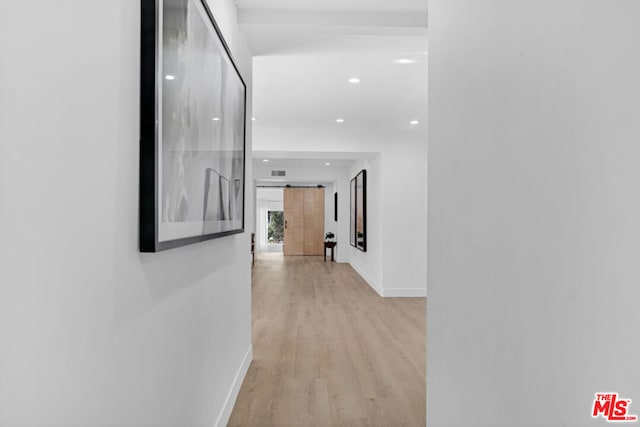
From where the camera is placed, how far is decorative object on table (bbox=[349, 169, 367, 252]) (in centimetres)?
756

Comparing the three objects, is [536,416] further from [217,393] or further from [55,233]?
[217,393]

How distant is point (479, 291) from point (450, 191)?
0.42 metres

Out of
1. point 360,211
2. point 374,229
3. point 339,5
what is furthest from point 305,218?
point 339,5

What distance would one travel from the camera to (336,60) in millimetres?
3471

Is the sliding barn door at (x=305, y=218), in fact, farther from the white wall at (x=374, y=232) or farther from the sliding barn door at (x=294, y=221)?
the white wall at (x=374, y=232)

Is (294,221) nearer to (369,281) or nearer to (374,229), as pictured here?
(369,281)

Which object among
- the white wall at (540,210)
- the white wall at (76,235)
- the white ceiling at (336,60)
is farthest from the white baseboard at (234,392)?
the white ceiling at (336,60)

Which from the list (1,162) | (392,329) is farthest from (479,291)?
(392,329)

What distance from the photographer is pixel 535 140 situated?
38.4 inches

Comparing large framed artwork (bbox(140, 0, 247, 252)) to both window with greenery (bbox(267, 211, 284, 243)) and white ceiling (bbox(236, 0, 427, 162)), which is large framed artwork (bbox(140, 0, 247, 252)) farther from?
window with greenery (bbox(267, 211, 284, 243))

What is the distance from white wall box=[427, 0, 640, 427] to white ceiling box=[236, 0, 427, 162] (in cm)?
136

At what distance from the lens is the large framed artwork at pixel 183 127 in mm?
1118

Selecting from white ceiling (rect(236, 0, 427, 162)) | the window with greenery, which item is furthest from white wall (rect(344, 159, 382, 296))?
the window with greenery

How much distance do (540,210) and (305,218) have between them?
448 inches
